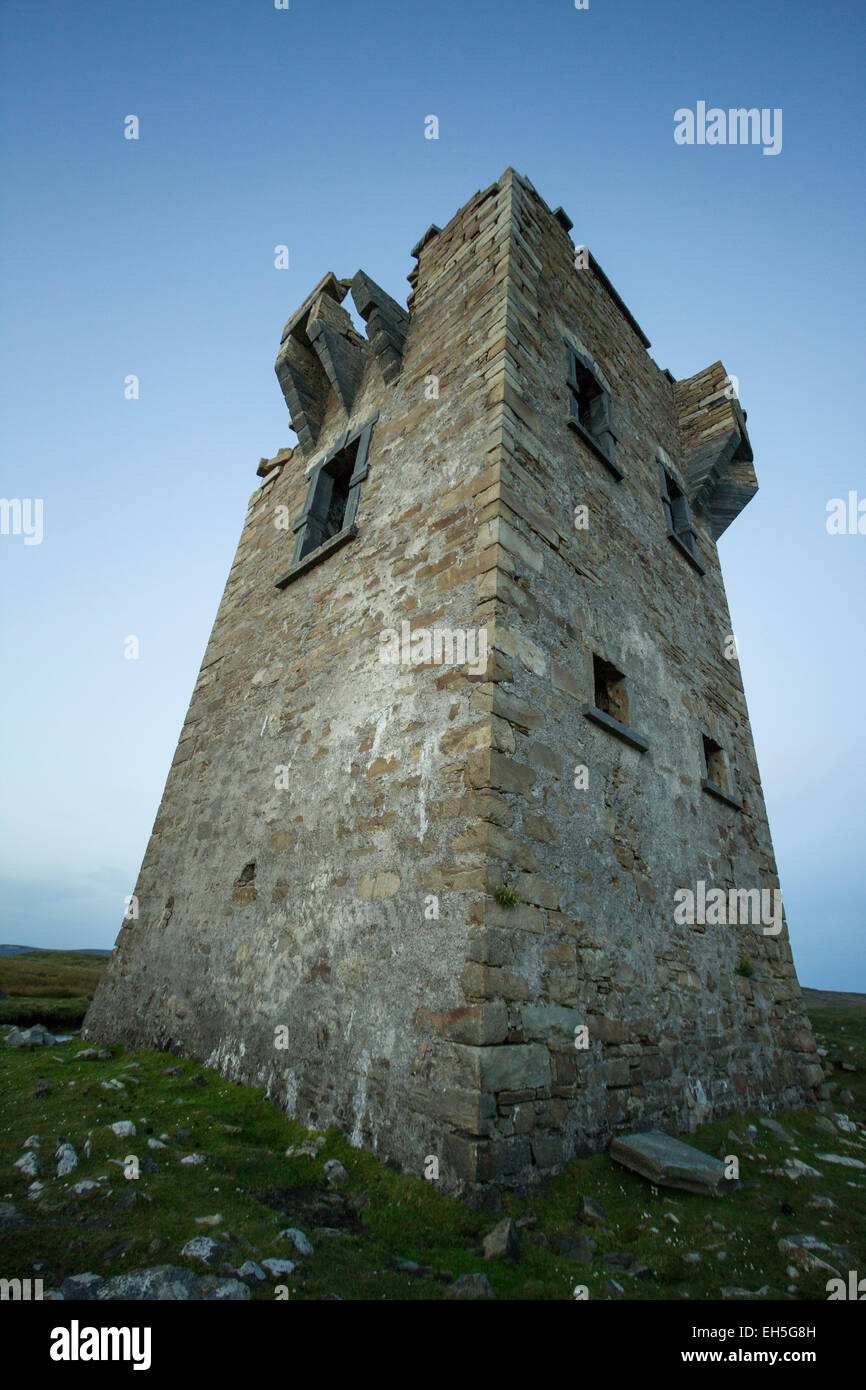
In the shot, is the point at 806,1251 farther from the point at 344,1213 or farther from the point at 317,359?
the point at 317,359

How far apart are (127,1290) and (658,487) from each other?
769 cm

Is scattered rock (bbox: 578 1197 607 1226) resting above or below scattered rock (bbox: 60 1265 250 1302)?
below

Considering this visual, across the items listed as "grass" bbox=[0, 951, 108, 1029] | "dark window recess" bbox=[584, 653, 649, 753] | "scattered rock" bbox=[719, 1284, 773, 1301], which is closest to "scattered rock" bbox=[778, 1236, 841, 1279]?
"scattered rock" bbox=[719, 1284, 773, 1301]

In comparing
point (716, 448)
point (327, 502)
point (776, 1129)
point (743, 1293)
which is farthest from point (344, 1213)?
point (716, 448)

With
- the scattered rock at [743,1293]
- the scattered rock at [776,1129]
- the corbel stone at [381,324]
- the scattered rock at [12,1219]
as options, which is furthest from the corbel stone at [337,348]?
the scattered rock at [776,1129]

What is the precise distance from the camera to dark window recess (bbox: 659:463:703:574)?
7090 mm

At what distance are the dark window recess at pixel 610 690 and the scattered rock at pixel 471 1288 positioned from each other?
3446mm

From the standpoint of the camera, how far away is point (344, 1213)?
259 centimetres

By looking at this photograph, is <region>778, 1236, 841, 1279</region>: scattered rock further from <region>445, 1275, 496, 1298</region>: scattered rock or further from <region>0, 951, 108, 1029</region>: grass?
<region>0, 951, 108, 1029</region>: grass

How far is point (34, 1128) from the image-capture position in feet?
10.2

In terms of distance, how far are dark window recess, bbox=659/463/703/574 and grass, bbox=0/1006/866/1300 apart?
5734 mm
